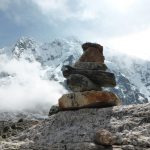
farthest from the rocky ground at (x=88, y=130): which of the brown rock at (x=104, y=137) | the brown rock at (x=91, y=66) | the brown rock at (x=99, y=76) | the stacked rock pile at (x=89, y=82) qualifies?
the brown rock at (x=91, y=66)

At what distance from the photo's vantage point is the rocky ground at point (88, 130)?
24484 mm

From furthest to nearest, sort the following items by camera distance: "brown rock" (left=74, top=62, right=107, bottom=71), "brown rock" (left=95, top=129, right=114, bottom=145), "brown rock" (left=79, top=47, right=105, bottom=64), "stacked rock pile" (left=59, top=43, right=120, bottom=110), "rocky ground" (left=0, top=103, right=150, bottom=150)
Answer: "brown rock" (left=79, top=47, right=105, bottom=64), "brown rock" (left=74, top=62, right=107, bottom=71), "stacked rock pile" (left=59, top=43, right=120, bottom=110), "rocky ground" (left=0, top=103, right=150, bottom=150), "brown rock" (left=95, top=129, right=114, bottom=145)

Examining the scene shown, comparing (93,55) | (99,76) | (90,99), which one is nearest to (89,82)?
(99,76)

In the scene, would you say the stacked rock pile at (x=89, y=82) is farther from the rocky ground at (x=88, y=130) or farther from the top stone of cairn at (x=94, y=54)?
the rocky ground at (x=88, y=130)

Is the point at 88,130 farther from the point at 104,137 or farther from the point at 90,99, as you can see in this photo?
the point at 90,99

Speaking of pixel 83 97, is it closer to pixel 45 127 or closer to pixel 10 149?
pixel 45 127

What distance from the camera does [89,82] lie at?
3019 centimetres

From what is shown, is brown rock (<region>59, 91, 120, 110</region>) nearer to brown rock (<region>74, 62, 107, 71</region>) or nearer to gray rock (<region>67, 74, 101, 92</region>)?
gray rock (<region>67, 74, 101, 92</region>)

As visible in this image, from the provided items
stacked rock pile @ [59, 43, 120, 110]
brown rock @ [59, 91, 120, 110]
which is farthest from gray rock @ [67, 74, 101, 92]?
brown rock @ [59, 91, 120, 110]

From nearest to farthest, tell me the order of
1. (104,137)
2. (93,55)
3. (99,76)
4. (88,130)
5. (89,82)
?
1. (104,137)
2. (88,130)
3. (89,82)
4. (99,76)
5. (93,55)

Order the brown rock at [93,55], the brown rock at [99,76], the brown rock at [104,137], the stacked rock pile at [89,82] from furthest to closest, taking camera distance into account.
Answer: the brown rock at [93,55] → the brown rock at [99,76] → the stacked rock pile at [89,82] → the brown rock at [104,137]

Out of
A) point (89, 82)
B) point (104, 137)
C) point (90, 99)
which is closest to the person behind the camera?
point (104, 137)

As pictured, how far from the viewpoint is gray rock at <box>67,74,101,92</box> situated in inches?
1182

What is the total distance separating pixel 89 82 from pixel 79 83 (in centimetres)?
64
